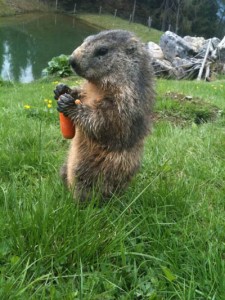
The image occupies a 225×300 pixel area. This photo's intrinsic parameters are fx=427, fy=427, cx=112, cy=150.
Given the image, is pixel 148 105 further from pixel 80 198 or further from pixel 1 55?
pixel 1 55

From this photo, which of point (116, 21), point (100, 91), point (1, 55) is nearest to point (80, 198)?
point (100, 91)

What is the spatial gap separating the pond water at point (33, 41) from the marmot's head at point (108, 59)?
15.1 metres

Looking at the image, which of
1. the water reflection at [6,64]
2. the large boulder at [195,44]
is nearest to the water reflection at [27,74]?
the water reflection at [6,64]

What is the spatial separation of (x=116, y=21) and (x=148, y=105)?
4552 cm

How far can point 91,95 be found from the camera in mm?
3027

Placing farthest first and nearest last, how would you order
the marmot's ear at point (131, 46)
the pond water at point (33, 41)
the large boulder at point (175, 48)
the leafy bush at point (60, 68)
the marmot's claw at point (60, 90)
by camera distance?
1. the pond water at point (33, 41)
2. the large boulder at point (175, 48)
3. the leafy bush at point (60, 68)
4. the marmot's claw at point (60, 90)
5. the marmot's ear at point (131, 46)

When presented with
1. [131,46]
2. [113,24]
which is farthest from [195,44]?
[113,24]

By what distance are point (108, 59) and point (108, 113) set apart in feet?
1.40

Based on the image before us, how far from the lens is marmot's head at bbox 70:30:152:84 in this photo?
291 cm

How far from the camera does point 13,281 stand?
75.2 inches

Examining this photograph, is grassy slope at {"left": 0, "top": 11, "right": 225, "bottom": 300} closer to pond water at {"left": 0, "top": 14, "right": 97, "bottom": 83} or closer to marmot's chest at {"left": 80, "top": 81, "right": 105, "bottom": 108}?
marmot's chest at {"left": 80, "top": 81, "right": 105, "bottom": 108}

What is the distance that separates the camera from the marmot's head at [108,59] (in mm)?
2910

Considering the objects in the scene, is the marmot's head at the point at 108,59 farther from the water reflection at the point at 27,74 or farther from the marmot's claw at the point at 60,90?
the water reflection at the point at 27,74

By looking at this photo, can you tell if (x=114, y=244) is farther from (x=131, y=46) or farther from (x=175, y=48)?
(x=175, y=48)
